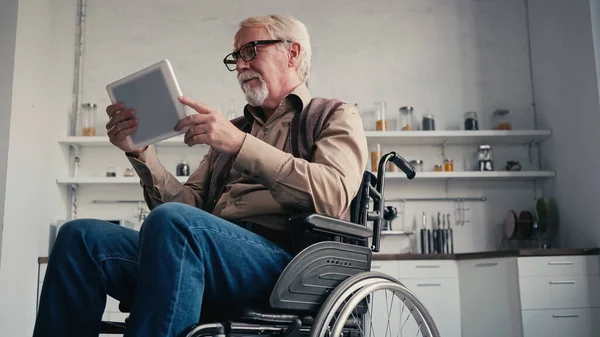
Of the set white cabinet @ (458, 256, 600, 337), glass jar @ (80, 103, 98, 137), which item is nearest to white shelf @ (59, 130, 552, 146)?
glass jar @ (80, 103, 98, 137)

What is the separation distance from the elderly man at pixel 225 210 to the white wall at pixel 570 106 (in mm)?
2768

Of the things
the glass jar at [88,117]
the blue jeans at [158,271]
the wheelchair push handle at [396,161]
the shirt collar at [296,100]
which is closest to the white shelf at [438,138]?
the glass jar at [88,117]

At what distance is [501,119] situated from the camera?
4793mm

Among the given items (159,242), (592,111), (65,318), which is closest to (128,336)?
(159,242)

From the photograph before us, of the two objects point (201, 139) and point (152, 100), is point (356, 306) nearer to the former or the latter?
point (201, 139)

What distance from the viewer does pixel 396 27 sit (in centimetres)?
493

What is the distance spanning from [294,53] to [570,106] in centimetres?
297

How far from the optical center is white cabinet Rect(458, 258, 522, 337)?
152 inches

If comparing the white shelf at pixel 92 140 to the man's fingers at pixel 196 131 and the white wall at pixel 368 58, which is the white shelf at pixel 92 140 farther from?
the man's fingers at pixel 196 131

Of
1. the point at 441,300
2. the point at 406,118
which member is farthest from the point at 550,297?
the point at 406,118

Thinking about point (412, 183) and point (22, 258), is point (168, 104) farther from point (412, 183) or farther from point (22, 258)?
point (412, 183)

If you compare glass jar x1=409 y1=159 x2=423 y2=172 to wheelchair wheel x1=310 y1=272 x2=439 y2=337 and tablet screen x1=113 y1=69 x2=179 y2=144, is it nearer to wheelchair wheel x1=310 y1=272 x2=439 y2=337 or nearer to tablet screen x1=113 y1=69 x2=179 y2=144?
wheelchair wheel x1=310 y1=272 x2=439 y2=337

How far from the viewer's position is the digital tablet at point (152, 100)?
153 centimetres

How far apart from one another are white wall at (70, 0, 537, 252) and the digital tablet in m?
3.14
